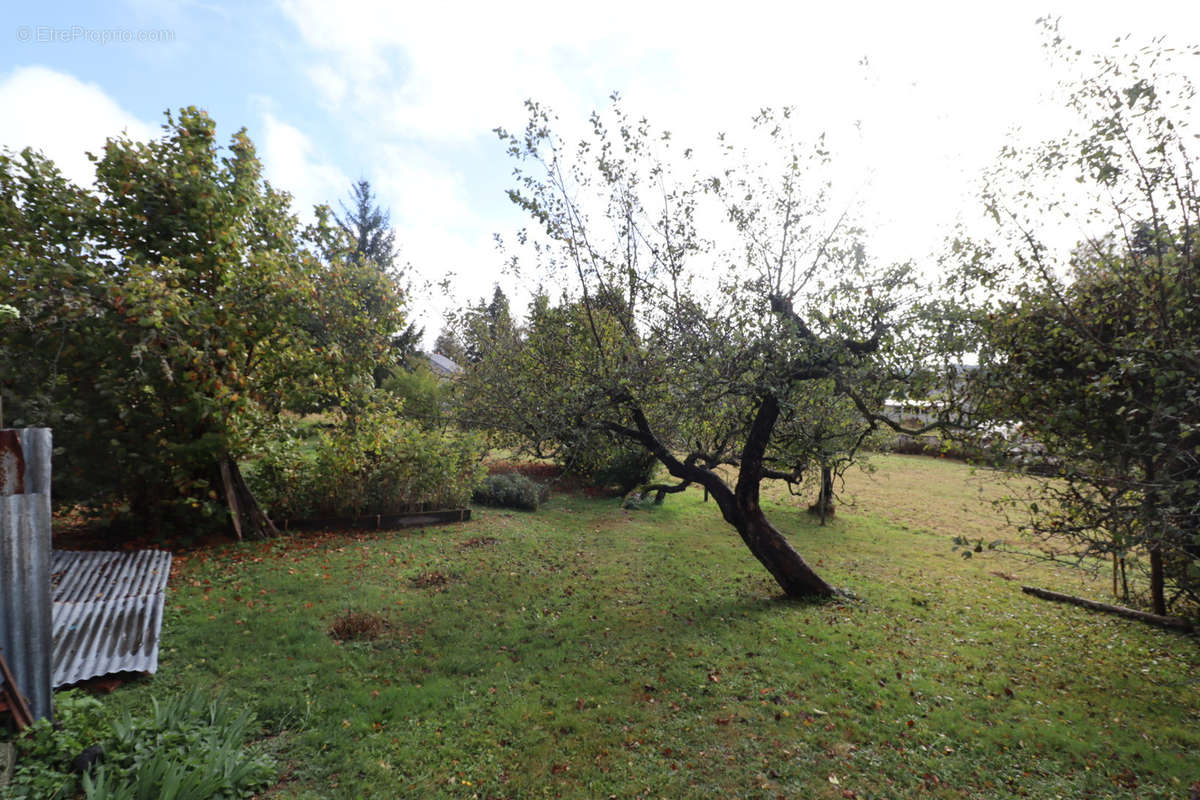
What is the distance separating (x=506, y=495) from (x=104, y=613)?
982cm

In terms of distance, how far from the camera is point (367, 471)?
466 inches

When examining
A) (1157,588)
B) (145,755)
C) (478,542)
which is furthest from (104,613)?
(1157,588)

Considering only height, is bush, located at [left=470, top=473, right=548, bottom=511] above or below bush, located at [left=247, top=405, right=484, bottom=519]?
below

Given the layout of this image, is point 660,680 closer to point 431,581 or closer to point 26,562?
point 431,581

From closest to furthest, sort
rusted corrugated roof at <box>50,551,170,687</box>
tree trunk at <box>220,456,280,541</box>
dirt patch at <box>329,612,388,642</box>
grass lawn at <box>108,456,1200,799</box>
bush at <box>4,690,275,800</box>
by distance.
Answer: bush at <box>4,690,275,800</box> → grass lawn at <box>108,456,1200,799</box> → rusted corrugated roof at <box>50,551,170,687</box> → dirt patch at <box>329,612,388,642</box> → tree trunk at <box>220,456,280,541</box>

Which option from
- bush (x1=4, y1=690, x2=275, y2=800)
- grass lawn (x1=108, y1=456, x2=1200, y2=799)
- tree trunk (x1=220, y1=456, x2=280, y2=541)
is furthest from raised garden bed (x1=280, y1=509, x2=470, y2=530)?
bush (x1=4, y1=690, x2=275, y2=800)

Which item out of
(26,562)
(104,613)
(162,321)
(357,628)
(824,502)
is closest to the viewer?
(26,562)

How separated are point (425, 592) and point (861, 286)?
7.81 metres

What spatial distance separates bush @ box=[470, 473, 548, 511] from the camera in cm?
1511

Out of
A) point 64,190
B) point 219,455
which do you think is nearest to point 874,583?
point 219,455

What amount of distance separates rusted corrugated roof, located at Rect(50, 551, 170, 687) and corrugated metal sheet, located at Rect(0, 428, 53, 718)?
0.43m

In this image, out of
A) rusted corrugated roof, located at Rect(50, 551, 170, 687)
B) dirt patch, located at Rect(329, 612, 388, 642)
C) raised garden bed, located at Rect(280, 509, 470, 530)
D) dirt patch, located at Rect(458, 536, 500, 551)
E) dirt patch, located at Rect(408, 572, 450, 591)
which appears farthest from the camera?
raised garden bed, located at Rect(280, 509, 470, 530)

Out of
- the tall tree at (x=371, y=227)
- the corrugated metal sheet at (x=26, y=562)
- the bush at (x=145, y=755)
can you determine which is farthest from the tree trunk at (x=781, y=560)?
the tall tree at (x=371, y=227)

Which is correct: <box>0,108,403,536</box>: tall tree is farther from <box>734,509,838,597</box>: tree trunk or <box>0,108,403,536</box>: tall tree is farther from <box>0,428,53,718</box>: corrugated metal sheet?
<box>734,509,838,597</box>: tree trunk
